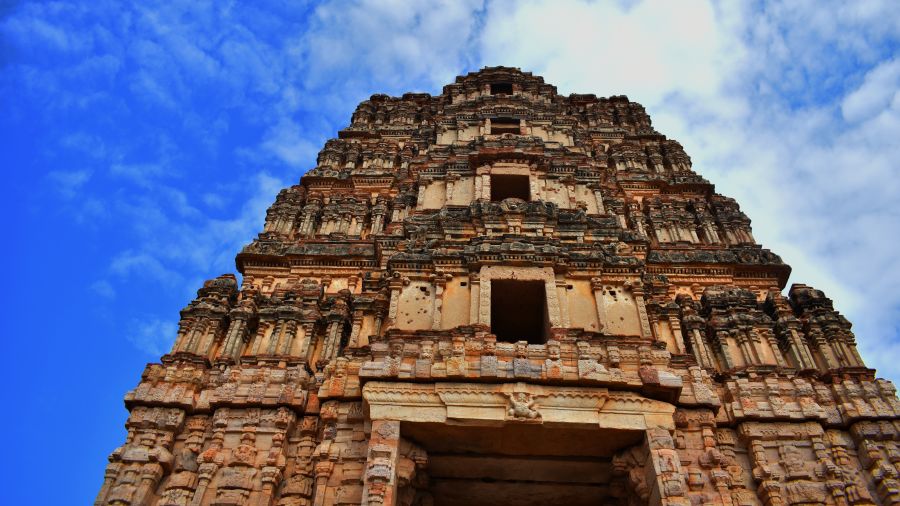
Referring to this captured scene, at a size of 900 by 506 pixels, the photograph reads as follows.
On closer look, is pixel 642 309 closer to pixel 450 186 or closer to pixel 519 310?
pixel 519 310

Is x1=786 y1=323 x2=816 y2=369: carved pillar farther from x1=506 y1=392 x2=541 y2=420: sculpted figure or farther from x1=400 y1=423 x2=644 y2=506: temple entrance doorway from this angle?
x1=506 y1=392 x2=541 y2=420: sculpted figure

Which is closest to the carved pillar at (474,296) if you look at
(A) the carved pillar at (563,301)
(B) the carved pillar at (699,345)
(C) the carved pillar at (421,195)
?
(A) the carved pillar at (563,301)

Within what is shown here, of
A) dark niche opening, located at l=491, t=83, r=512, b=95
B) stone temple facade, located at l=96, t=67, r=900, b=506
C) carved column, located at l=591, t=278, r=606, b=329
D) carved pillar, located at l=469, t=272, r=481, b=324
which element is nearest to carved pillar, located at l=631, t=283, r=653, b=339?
stone temple facade, located at l=96, t=67, r=900, b=506

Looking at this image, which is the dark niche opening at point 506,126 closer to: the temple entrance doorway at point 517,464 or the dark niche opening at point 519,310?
the dark niche opening at point 519,310

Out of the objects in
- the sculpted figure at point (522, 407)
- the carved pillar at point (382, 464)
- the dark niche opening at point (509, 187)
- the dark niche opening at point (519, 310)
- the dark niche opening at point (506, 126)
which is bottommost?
the carved pillar at point (382, 464)

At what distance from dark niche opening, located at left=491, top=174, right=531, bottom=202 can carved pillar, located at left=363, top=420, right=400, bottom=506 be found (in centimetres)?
1089

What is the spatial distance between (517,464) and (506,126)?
15684 mm

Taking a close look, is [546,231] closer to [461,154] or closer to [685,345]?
[685,345]

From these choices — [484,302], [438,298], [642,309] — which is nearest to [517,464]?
[484,302]

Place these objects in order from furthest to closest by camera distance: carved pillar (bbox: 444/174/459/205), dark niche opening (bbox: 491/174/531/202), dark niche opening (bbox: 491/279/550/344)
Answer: dark niche opening (bbox: 491/174/531/202) → carved pillar (bbox: 444/174/459/205) → dark niche opening (bbox: 491/279/550/344)

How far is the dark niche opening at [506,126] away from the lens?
80.5ft

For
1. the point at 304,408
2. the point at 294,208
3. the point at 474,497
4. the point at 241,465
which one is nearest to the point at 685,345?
the point at 474,497

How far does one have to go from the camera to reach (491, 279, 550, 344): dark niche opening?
14.2 m

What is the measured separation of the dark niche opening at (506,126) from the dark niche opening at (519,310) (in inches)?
431
